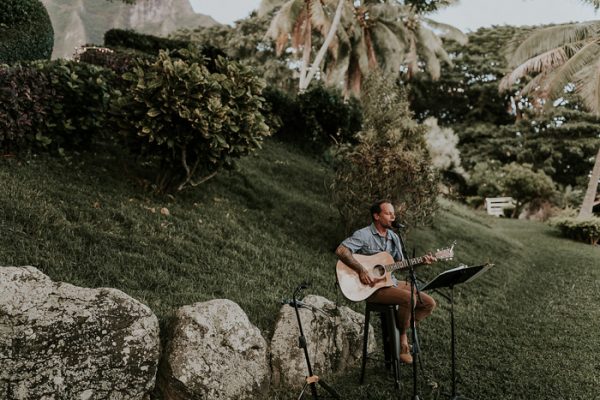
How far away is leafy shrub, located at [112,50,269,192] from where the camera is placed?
7.10m

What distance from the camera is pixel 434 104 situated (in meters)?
37.6

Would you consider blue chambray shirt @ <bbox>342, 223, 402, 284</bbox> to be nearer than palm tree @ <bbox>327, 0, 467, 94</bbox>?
Yes

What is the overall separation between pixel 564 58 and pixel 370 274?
16807mm

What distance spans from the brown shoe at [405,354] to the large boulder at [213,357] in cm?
159

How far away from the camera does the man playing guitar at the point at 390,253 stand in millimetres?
4770

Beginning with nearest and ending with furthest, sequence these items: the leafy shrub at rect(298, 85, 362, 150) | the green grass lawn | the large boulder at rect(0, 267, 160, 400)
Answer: the large boulder at rect(0, 267, 160, 400)
the green grass lawn
the leafy shrub at rect(298, 85, 362, 150)

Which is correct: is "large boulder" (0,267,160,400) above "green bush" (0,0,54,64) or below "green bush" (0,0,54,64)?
below

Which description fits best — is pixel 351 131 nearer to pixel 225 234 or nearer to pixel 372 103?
pixel 372 103

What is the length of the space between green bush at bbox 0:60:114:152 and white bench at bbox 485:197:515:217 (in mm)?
20489

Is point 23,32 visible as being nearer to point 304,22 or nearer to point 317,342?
point 317,342

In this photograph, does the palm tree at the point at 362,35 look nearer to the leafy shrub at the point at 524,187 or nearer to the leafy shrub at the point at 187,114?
the leafy shrub at the point at 524,187

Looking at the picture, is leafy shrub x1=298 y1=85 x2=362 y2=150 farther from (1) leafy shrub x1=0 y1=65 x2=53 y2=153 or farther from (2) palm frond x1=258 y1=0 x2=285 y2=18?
(1) leafy shrub x1=0 y1=65 x2=53 y2=153

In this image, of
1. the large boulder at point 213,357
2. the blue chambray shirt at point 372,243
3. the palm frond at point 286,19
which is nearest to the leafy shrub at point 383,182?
the blue chambray shirt at point 372,243

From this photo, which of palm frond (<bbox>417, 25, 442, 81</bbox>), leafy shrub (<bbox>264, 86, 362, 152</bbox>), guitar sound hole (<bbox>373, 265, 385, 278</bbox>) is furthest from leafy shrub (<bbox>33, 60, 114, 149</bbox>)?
palm frond (<bbox>417, 25, 442, 81</bbox>)
